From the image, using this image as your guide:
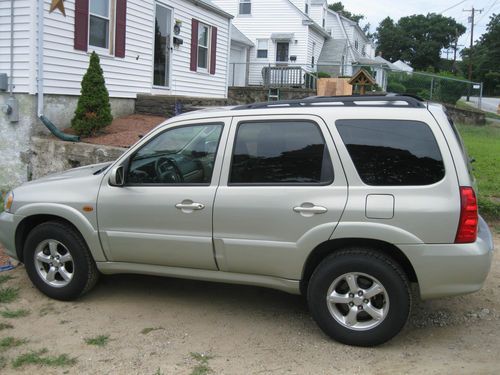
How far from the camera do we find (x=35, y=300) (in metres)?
5.01

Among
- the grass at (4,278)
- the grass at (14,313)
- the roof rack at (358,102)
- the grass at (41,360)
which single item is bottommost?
the grass at (41,360)

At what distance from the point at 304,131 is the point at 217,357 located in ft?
5.89

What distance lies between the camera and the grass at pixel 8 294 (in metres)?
5.02

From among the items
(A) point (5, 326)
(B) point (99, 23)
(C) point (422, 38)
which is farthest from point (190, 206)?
(C) point (422, 38)

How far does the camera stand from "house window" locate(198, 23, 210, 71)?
615 inches

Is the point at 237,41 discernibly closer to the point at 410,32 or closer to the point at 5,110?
the point at 5,110

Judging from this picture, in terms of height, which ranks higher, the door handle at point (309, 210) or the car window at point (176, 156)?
the car window at point (176, 156)

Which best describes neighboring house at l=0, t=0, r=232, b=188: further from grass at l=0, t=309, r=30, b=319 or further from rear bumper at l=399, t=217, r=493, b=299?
rear bumper at l=399, t=217, r=493, b=299

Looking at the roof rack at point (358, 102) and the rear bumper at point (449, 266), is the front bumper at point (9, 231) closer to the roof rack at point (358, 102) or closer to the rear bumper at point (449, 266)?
the roof rack at point (358, 102)

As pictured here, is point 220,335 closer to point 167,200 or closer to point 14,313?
point 167,200

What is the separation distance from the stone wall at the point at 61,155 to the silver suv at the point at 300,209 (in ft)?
14.2

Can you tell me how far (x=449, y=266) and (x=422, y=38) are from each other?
8804cm

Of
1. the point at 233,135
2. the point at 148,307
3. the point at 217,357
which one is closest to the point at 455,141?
the point at 233,135

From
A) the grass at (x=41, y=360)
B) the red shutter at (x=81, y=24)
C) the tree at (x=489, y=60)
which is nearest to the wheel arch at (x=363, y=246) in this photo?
the grass at (x=41, y=360)
